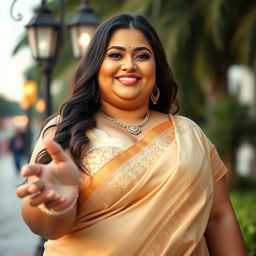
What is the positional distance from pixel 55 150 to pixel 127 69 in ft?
1.83

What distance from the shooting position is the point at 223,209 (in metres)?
2.55

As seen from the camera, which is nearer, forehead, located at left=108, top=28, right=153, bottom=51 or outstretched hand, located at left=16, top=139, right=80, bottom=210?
outstretched hand, located at left=16, top=139, right=80, bottom=210

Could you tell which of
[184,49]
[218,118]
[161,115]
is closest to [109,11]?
[184,49]

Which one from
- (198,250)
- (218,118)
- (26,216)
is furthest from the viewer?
(218,118)

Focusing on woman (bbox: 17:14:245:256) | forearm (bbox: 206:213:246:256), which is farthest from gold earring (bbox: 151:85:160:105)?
forearm (bbox: 206:213:246:256)

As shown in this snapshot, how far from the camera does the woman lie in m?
2.25

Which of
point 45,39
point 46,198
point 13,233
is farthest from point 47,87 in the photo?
point 46,198

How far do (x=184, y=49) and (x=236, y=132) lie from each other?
8.08 ft

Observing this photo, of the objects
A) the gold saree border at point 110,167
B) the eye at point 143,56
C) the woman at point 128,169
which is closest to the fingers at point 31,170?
the woman at point 128,169

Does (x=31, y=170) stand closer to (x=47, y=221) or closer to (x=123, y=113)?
(x=47, y=221)

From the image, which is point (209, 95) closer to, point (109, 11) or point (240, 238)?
point (109, 11)

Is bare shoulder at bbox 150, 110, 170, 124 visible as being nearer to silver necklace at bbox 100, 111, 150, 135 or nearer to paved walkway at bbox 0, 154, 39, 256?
silver necklace at bbox 100, 111, 150, 135

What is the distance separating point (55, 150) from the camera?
77.3 inches

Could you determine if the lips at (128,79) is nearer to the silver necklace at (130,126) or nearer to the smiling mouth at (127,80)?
the smiling mouth at (127,80)
